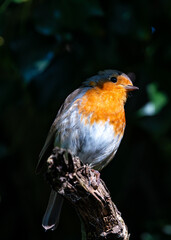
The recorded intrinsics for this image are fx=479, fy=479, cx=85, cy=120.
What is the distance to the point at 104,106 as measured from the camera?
10.5ft

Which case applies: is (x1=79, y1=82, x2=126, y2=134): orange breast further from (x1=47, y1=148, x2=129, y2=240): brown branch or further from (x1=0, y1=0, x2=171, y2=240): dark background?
(x1=47, y1=148, x2=129, y2=240): brown branch

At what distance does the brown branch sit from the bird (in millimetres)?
716

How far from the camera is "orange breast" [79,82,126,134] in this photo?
124 inches

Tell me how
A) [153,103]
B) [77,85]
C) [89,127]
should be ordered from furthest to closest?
[77,85] < [153,103] < [89,127]

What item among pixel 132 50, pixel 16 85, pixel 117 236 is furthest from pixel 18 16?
pixel 117 236

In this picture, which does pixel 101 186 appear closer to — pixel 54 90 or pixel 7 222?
pixel 54 90

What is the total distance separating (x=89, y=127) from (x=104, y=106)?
7.6 inches

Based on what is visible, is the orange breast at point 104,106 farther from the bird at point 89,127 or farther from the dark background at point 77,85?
the dark background at point 77,85

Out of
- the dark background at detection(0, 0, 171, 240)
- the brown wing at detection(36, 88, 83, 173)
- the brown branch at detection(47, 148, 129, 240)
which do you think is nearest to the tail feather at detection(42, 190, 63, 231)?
the brown wing at detection(36, 88, 83, 173)

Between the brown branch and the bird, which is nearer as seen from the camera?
the brown branch

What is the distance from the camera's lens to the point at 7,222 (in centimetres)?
459

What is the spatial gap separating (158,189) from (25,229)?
1.36m

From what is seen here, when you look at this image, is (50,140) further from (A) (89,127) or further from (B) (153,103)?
(B) (153,103)

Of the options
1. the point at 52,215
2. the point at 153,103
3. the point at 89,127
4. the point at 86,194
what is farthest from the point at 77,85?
the point at 86,194
